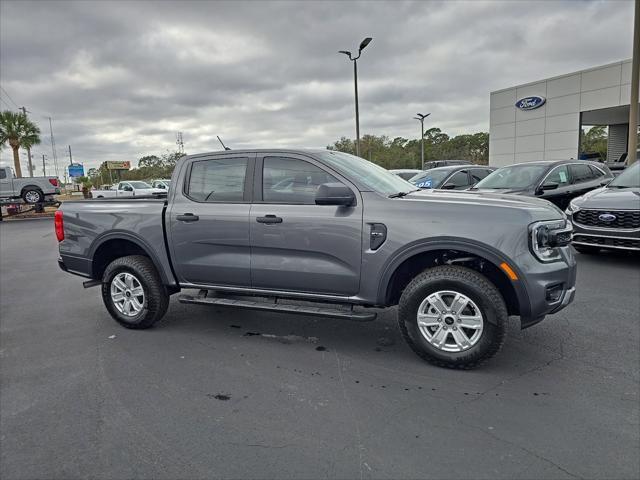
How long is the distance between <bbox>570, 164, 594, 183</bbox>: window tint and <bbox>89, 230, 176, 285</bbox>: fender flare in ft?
28.5

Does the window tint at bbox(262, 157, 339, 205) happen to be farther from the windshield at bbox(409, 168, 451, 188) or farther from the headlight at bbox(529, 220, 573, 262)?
the windshield at bbox(409, 168, 451, 188)

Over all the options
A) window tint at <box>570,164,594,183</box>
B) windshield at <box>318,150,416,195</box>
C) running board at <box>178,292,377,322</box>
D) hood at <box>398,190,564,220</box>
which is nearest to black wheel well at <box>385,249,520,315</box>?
running board at <box>178,292,377,322</box>

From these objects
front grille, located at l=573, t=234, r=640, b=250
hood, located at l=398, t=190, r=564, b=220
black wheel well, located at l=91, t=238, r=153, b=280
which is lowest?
front grille, located at l=573, t=234, r=640, b=250

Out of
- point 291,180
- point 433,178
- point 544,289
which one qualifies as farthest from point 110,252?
point 433,178

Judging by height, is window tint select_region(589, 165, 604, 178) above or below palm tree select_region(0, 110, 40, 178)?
below

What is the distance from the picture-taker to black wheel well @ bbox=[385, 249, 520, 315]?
12.0 feet

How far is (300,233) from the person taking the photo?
13.1 ft

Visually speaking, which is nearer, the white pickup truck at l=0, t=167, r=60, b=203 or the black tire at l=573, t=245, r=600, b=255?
the black tire at l=573, t=245, r=600, b=255

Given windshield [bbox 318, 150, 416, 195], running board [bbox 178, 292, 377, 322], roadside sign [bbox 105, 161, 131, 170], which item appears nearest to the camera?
running board [bbox 178, 292, 377, 322]

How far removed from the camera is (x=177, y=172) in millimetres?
4746

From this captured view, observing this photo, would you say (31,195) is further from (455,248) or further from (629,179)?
(629,179)

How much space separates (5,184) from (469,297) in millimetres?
25034

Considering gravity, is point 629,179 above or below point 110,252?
above

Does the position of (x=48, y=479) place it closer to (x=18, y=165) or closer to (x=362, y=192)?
(x=362, y=192)
